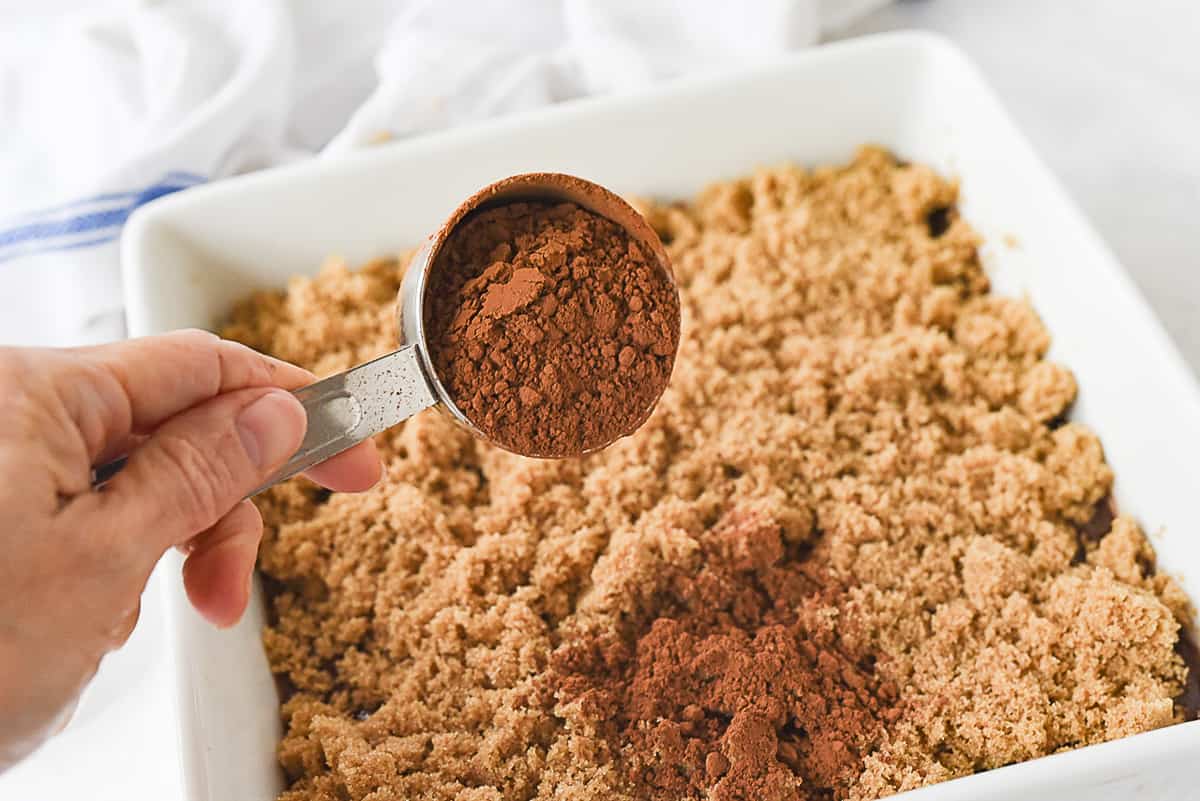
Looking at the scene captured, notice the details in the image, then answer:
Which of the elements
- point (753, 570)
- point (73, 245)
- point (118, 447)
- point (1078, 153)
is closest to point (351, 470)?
point (118, 447)

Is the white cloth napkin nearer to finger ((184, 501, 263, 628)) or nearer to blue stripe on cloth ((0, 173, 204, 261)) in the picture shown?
blue stripe on cloth ((0, 173, 204, 261))

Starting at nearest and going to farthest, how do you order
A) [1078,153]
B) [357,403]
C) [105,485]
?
[105,485] < [357,403] < [1078,153]

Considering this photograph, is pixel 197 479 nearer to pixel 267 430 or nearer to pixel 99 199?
pixel 267 430

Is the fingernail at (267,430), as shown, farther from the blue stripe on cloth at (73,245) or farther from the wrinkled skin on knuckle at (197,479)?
the blue stripe on cloth at (73,245)

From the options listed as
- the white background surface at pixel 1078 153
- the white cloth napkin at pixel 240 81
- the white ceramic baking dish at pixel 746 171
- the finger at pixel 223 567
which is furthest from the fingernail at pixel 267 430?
the white cloth napkin at pixel 240 81

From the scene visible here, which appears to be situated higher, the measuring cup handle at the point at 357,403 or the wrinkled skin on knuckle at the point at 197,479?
the wrinkled skin on knuckle at the point at 197,479

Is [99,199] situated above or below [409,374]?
below
